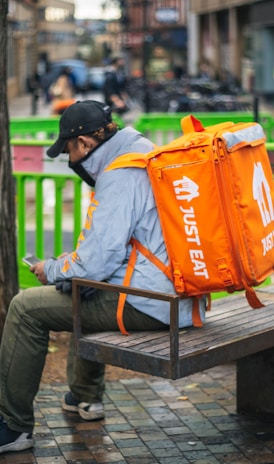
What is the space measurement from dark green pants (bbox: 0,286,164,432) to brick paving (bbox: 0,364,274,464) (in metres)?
0.24

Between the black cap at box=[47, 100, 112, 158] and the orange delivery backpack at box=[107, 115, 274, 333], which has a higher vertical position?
the black cap at box=[47, 100, 112, 158]

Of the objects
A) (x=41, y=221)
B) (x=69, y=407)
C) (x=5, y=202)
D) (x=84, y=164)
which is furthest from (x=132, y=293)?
(x=41, y=221)

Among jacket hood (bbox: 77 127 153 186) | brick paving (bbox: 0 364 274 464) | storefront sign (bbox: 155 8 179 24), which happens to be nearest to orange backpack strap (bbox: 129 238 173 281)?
jacket hood (bbox: 77 127 153 186)

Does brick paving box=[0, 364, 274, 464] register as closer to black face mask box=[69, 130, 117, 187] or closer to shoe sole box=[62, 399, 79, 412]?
shoe sole box=[62, 399, 79, 412]

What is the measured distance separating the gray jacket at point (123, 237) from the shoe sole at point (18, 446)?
0.80 metres

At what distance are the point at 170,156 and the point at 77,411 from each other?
1665 millimetres

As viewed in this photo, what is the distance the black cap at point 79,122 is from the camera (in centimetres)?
486

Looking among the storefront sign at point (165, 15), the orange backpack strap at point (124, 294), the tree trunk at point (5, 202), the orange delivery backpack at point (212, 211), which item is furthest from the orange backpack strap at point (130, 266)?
the storefront sign at point (165, 15)

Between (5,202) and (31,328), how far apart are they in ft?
4.47

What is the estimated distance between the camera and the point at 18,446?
4.95 metres

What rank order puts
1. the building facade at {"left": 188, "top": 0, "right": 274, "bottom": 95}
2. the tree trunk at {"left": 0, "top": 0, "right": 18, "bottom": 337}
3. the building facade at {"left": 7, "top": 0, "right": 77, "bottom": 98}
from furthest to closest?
1. the building facade at {"left": 7, "top": 0, "right": 77, "bottom": 98}
2. the building facade at {"left": 188, "top": 0, "right": 274, "bottom": 95}
3. the tree trunk at {"left": 0, "top": 0, "right": 18, "bottom": 337}

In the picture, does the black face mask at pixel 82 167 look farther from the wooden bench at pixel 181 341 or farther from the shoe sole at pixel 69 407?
the shoe sole at pixel 69 407

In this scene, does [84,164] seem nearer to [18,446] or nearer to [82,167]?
[82,167]

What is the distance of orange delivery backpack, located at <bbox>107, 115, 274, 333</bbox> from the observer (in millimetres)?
4375
